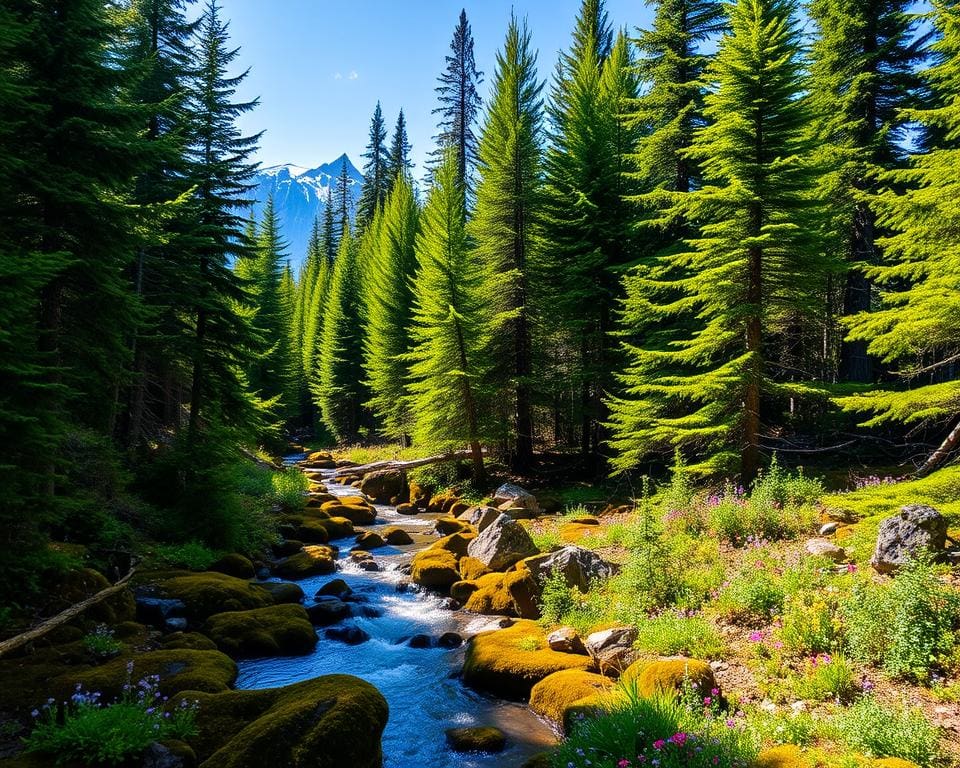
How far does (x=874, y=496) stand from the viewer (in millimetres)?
8164

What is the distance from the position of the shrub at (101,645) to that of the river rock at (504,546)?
7.09m

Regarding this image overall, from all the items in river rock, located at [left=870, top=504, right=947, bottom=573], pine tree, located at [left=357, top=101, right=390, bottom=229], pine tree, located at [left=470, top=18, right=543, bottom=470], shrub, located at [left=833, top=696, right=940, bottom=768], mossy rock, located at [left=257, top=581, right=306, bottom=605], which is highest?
pine tree, located at [left=357, top=101, right=390, bottom=229]

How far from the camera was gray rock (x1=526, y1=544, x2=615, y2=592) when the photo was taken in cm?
970

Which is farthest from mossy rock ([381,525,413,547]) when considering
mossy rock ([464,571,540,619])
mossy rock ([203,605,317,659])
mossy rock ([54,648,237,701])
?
mossy rock ([54,648,237,701])

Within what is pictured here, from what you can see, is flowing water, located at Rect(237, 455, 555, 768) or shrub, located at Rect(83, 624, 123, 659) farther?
shrub, located at Rect(83, 624, 123, 659)

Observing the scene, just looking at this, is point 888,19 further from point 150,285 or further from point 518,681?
point 150,285

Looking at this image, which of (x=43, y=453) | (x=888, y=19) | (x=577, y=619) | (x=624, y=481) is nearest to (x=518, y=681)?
(x=577, y=619)

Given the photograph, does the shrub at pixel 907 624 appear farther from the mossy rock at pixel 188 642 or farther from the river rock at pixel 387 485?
the river rock at pixel 387 485

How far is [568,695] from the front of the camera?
21.6ft

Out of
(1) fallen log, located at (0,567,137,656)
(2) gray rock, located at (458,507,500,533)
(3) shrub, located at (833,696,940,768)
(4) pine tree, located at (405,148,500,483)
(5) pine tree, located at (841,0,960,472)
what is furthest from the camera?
(4) pine tree, located at (405,148,500,483)

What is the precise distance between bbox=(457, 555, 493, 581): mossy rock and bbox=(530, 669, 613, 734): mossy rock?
→ 15.6 feet

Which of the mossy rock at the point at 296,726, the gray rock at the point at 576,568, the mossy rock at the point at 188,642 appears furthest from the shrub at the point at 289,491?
the mossy rock at the point at 296,726

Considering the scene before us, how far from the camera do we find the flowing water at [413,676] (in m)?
6.25

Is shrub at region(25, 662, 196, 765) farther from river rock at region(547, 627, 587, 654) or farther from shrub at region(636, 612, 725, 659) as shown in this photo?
shrub at region(636, 612, 725, 659)
